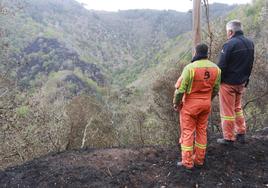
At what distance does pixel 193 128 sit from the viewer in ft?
20.2

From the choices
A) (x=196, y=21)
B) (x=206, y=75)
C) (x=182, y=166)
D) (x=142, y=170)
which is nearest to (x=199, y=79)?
(x=206, y=75)

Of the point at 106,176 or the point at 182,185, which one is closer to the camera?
the point at 182,185

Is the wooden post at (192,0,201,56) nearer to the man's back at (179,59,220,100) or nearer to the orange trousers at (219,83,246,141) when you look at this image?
the orange trousers at (219,83,246,141)

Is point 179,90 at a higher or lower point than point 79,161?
higher

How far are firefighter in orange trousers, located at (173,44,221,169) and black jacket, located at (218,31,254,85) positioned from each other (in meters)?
0.66

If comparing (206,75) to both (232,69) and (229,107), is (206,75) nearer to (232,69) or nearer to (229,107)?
(232,69)

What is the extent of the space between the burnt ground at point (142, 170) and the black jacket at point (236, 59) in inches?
54.3

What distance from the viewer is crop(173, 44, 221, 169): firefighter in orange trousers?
19.9 feet

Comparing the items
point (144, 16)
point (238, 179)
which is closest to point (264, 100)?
point (238, 179)

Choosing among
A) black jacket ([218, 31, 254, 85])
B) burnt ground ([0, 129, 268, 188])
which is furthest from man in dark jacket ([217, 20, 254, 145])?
burnt ground ([0, 129, 268, 188])

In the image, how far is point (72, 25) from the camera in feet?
431

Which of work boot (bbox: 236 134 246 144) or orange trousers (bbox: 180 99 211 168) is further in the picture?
work boot (bbox: 236 134 246 144)

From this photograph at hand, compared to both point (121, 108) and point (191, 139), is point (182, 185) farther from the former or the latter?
point (121, 108)

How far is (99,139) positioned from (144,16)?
138 meters
